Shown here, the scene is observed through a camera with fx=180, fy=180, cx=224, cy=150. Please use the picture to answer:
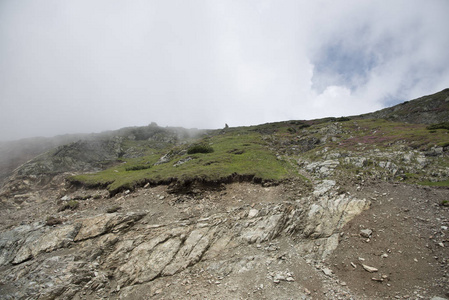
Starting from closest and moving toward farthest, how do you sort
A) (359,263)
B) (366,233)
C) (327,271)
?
(327,271), (359,263), (366,233)

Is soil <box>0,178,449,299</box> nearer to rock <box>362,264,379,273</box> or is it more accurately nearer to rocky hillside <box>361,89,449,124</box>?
rock <box>362,264,379,273</box>

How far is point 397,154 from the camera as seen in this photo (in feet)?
83.0

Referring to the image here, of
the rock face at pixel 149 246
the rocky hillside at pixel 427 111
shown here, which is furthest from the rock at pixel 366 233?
the rocky hillside at pixel 427 111

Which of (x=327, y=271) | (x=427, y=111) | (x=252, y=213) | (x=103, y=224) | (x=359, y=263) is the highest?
(x=427, y=111)

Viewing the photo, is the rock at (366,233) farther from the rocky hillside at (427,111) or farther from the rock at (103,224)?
the rocky hillside at (427,111)

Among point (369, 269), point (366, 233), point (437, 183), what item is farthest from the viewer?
point (437, 183)

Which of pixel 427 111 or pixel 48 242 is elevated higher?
pixel 427 111

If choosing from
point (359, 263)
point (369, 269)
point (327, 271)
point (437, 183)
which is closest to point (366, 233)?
point (359, 263)

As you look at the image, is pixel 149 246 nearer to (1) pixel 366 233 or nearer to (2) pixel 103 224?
(2) pixel 103 224

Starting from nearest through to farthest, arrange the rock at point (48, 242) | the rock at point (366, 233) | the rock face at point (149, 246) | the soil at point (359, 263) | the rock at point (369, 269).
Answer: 1. the soil at point (359, 263)
2. the rock at point (369, 269)
3. the rock face at point (149, 246)
4. the rock at point (366, 233)
5. the rock at point (48, 242)

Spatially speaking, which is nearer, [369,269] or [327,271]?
[369,269]

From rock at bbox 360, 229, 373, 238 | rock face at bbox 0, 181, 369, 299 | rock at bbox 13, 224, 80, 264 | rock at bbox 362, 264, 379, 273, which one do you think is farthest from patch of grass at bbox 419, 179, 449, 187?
rock at bbox 13, 224, 80, 264

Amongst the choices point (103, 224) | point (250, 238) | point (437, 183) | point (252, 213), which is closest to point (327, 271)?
point (250, 238)

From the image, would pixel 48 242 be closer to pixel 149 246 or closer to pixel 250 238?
pixel 149 246
